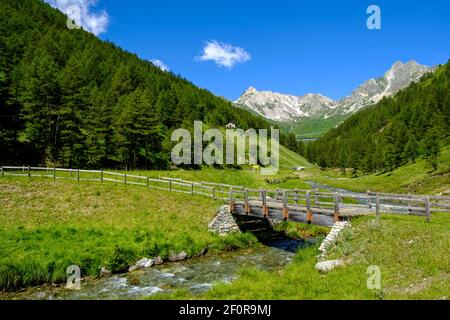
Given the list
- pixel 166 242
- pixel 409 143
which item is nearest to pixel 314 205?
pixel 166 242

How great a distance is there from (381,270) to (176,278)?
11.5 metres

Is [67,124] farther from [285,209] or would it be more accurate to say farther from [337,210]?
[337,210]

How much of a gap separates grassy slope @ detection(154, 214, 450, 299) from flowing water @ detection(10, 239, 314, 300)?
2.30m

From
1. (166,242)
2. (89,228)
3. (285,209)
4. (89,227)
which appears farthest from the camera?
(89,227)

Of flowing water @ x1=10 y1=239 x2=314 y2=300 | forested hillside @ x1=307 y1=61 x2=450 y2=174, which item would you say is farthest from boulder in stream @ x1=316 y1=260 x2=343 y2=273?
forested hillside @ x1=307 y1=61 x2=450 y2=174

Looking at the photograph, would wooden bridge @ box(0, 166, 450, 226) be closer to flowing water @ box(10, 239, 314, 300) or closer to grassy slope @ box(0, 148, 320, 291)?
grassy slope @ box(0, 148, 320, 291)

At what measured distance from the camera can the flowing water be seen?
59.3 ft

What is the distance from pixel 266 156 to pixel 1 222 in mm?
117195

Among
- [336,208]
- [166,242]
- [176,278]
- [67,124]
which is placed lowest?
[176,278]

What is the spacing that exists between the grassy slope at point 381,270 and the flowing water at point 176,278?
2299 mm

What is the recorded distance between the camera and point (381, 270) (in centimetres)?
1521

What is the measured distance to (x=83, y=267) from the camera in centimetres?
2105

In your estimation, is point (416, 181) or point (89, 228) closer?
point (89, 228)

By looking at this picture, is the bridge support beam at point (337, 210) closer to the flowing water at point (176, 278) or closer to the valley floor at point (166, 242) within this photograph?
the valley floor at point (166, 242)
